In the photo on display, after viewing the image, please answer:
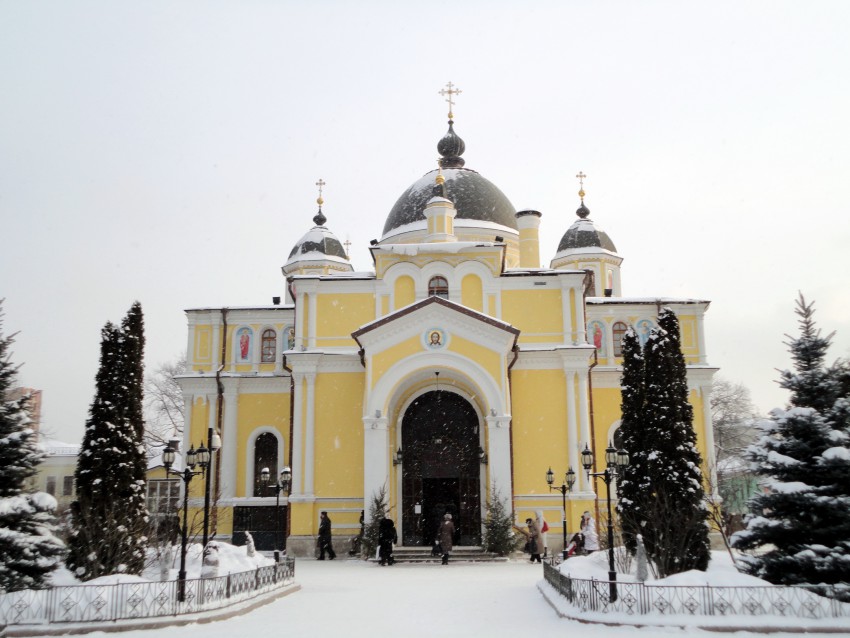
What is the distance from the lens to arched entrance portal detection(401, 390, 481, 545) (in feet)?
84.6

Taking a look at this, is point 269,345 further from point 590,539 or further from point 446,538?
point 590,539

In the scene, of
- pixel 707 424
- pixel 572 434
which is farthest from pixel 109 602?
pixel 707 424

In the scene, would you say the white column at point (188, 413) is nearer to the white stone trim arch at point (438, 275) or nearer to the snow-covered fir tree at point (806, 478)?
the white stone trim arch at point (438, 275)

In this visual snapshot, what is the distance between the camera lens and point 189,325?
106 ft

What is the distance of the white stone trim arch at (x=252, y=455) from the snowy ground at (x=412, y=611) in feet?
36.0

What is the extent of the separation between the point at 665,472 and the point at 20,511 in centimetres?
1029

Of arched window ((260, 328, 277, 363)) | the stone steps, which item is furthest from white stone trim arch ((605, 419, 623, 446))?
arched window ((260, 328, 277, 363))

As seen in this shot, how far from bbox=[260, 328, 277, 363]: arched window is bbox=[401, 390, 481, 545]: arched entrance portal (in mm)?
7623

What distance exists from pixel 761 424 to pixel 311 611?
744 cm

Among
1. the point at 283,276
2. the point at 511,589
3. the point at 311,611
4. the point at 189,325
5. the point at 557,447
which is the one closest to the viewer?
the point at 311,611

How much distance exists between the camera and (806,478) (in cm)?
1218

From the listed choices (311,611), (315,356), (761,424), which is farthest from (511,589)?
(315,356)

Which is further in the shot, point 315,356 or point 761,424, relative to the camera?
point 315,356

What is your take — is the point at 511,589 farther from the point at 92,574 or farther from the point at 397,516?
the point at 397,516
